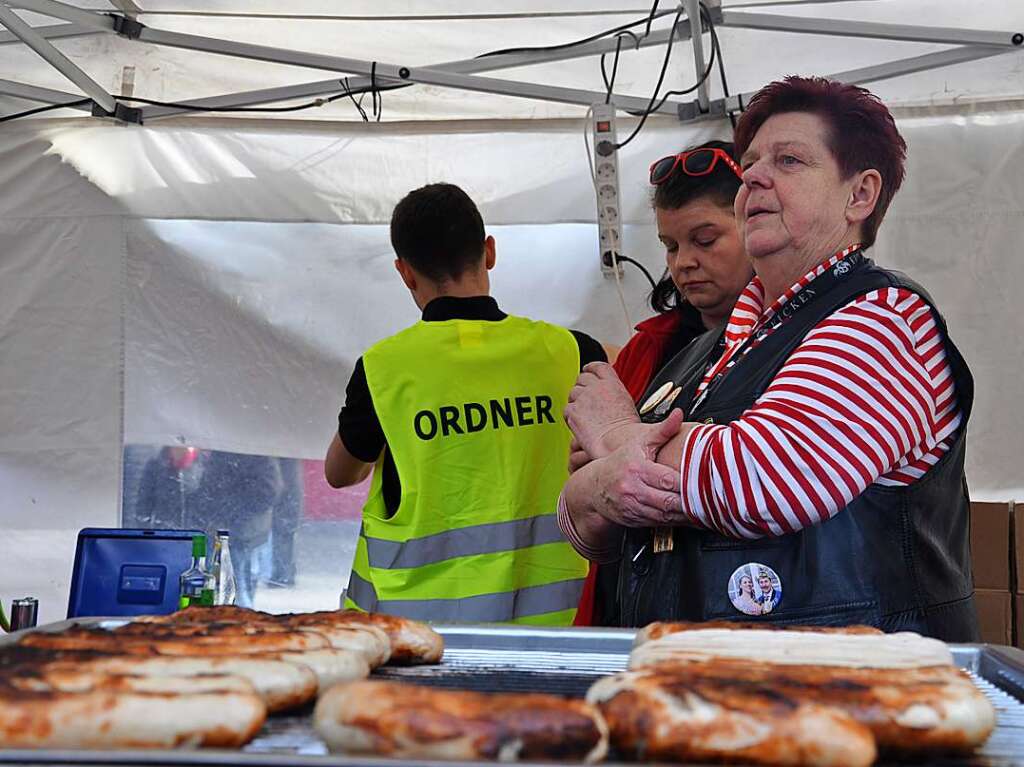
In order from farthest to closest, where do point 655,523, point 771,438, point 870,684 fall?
point 655,523 < point 771,438 < point 870,684

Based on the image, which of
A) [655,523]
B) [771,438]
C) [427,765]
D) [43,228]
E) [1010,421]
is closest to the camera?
[427,765]

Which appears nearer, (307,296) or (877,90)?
(877,90)

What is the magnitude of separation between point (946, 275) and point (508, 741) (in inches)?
130

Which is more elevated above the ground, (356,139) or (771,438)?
(356,139)

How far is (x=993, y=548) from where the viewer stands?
3.49 meters

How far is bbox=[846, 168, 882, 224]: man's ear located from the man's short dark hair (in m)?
1.20

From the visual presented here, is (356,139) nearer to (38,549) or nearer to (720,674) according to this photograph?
(38,549)

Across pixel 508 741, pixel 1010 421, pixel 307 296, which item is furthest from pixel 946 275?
pixel 508 741

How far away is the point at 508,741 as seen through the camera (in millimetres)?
852

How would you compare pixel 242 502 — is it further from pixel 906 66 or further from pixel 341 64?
pixel 906 66

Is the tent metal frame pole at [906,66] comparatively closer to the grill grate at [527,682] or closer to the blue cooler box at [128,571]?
the blue cooler box at [128,571]

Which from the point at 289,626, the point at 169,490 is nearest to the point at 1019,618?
the point at 289,626

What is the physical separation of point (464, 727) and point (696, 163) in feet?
6.87

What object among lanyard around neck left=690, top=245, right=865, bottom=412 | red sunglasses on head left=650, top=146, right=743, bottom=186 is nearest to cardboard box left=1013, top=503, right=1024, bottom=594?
red sunglasses on head left=650, top=146, right=743, bottom=186
